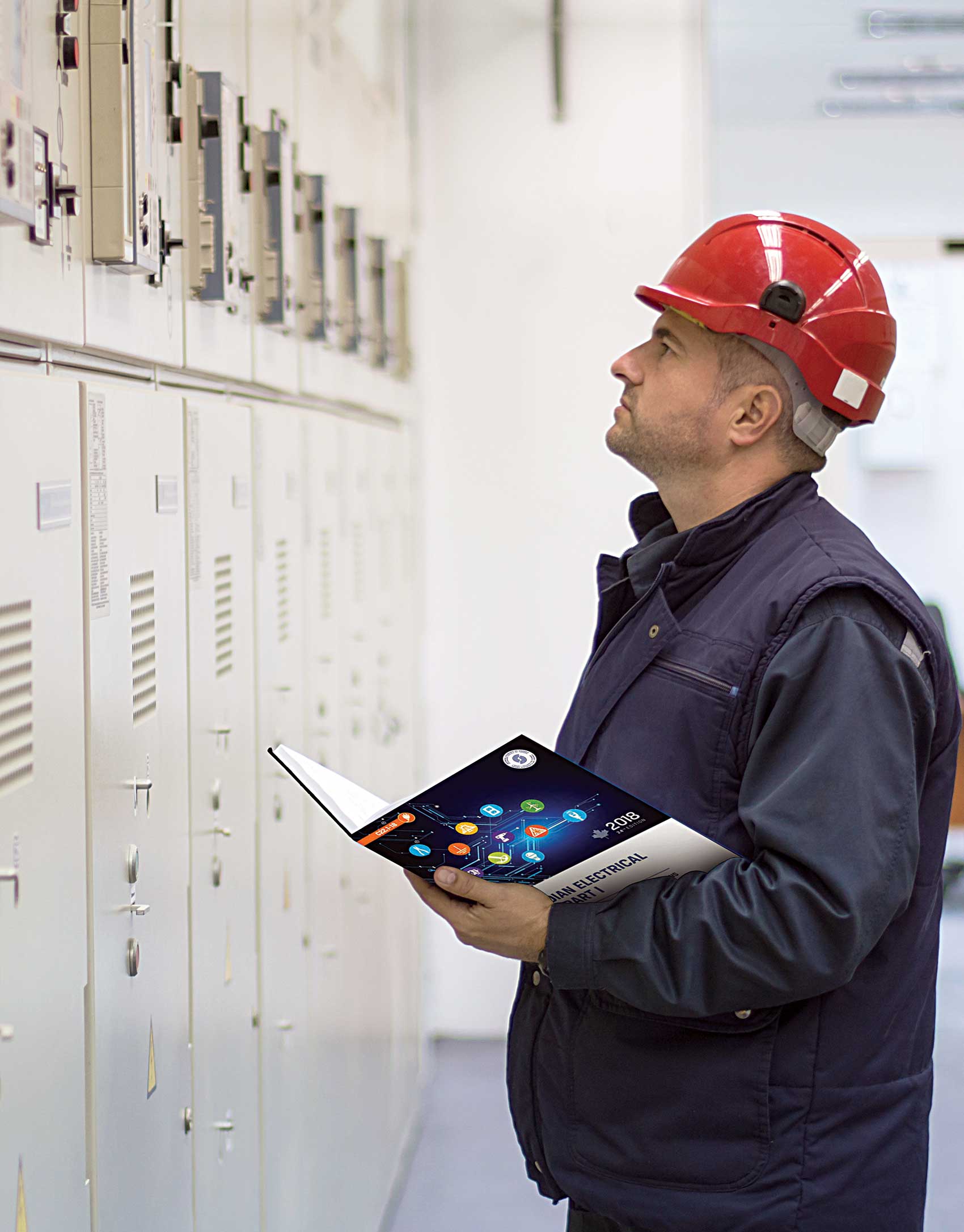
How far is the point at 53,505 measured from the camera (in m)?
1.05

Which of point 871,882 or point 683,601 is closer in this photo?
point 871,882

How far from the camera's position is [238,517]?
1676 mm

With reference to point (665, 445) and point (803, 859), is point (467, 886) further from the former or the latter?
point (665, 445)

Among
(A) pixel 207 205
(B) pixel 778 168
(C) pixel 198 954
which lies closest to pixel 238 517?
(A) pixel 207 205

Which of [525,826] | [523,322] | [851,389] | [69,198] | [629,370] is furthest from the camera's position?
[523,322]

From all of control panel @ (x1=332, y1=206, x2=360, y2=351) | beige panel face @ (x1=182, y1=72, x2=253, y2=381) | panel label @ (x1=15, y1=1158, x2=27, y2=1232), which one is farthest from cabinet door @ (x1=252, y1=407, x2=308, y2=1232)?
panel label @ (x1=15, y1=1158, x2=27, y2=1232)

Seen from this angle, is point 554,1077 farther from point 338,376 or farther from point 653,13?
point 653,13

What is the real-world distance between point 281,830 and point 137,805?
2.04 feet

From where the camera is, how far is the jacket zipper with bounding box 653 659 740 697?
127cm

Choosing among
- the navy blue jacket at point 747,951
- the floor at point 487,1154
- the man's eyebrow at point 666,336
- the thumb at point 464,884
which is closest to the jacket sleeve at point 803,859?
the navy blue jacket at point 747,951

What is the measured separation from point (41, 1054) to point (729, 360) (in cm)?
94

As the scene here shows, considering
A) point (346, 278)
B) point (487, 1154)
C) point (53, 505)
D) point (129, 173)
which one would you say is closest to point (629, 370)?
point (129, 173)

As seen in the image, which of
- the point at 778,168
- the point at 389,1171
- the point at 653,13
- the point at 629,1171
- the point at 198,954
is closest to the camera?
the point at 629,1171

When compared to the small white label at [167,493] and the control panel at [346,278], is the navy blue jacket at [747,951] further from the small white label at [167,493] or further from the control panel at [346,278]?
the control panel at [346,278]
